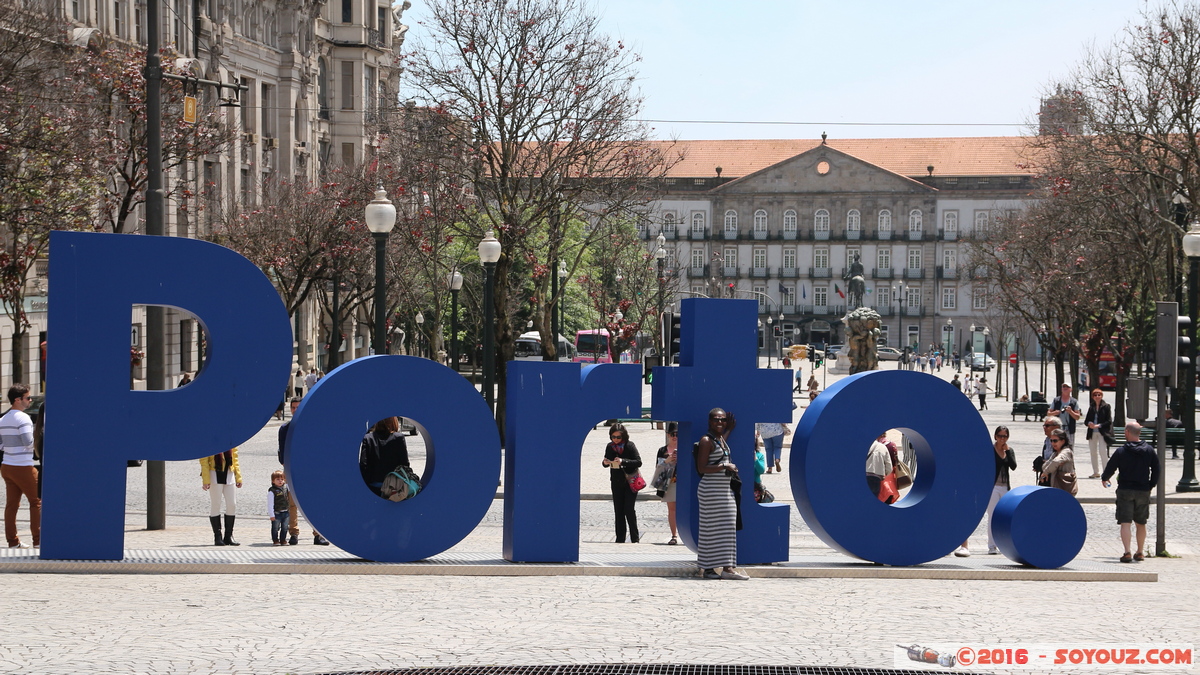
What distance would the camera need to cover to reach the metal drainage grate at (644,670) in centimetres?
679

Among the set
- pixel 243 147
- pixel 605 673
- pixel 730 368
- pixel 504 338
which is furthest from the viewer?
pixel 243 147

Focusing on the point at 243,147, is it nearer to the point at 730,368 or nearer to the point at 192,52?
the point at 192,52

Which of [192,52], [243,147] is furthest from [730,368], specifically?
[243,147]

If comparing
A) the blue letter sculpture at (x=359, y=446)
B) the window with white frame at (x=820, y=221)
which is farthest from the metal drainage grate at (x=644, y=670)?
the window with white frame at (x=820, y=221)

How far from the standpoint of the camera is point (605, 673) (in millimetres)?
6789

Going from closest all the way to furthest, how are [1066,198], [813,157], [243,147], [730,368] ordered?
[730,368] → [1066,198] → [243,147] → [813,157]

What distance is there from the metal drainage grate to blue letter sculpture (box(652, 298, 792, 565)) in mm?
3567

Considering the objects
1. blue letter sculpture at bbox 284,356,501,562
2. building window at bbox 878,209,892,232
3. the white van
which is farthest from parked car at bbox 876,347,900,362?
blue letter sculpture at bbox 284,356,501,562

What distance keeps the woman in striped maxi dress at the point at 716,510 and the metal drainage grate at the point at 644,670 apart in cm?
310

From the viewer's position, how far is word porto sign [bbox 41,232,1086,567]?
9820mm

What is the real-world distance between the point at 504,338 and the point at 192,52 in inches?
1032

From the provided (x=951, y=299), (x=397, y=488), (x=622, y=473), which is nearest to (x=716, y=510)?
(x=397, y=488)

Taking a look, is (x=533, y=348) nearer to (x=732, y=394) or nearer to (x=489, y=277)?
(x=489, y=277)

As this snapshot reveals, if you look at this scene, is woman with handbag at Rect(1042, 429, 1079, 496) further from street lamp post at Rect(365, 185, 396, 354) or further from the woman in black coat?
street lamp post at Rect(365, 185, 396, 354)
